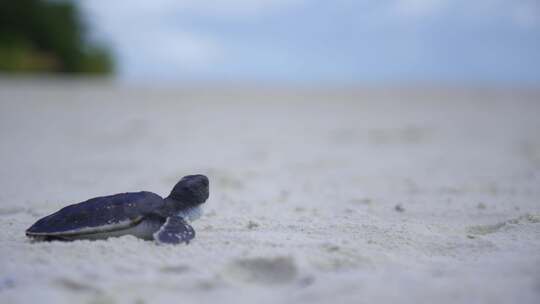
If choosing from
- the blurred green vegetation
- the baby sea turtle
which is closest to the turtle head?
the baby sea turtle

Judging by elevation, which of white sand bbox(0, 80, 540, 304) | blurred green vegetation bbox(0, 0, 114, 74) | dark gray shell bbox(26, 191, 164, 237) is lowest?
white sand bbox(0, 80, 540, 304)

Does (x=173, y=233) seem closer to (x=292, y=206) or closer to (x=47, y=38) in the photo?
(x=292, y=206)

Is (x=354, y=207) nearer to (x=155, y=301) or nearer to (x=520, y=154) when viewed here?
(x=155, y=301)

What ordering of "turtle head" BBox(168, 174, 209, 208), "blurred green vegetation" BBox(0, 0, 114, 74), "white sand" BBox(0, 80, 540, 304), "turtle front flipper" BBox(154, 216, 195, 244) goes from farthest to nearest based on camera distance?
1. "blurred green vegetation" BBox(0, 0, 114, 74)
2. "turtle head" BBox(168, 174, 209, 208)
3. "turtle front flipper" BBox(154, 216, 195, 244)
4. "white sand" BBox(0, 80, 540, 304)

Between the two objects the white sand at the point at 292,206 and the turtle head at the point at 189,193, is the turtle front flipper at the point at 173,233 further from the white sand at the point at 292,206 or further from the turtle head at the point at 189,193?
the turtle head at the point at 189,193

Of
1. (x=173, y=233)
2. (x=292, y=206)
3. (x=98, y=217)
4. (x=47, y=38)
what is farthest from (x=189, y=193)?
(x=47, y=38)

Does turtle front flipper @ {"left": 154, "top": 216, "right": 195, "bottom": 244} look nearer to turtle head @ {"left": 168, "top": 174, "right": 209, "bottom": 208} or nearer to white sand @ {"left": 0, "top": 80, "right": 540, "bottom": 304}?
white sand @ {"left": 0, "top": 80, "right": 540, "bottom": 304}
